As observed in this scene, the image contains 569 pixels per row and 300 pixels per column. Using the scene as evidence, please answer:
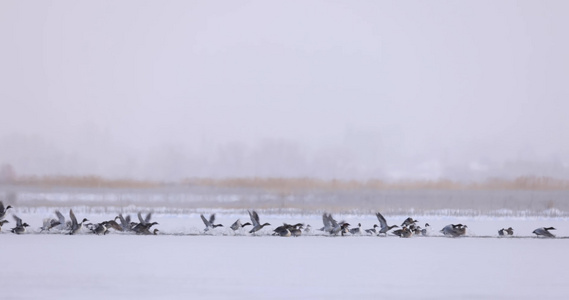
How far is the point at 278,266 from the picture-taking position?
16203mm

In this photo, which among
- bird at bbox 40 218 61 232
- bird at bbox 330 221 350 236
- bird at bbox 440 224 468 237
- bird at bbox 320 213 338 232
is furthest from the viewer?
bird at bbox 320 213 338 232

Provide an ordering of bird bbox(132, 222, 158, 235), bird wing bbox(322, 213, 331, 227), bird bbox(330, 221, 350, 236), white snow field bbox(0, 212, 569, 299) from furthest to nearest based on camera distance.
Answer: bird wing bbox(322, 213, 331, 227)
bird bbox(330, 221, 350, 236)
bird bbox(132, 222, 158, 235)
white snow field bbox(0, 212, 569, 299)

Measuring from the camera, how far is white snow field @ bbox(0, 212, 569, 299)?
1308 cm

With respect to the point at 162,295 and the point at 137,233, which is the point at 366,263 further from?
the point at 137,233

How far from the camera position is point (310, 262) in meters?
17.0

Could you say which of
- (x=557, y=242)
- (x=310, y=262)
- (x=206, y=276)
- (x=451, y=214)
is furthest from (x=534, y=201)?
(x=206, y=276)

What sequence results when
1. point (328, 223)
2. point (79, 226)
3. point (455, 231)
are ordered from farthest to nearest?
point (328, 223) → point (79, 226) → point (455, 231)

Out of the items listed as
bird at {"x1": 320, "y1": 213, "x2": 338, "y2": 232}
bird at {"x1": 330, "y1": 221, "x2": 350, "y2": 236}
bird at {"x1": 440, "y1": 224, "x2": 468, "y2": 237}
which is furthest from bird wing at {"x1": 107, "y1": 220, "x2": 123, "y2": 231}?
bird at {"x1": 440, "y1": 224, "x2": 468, "y2": 237}

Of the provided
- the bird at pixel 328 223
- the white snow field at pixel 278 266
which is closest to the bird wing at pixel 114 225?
the white snow field at pixel 278 266

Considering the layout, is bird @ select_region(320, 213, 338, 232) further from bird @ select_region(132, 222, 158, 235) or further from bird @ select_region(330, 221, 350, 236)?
bird @ select_region(132, 222, 158, 235)

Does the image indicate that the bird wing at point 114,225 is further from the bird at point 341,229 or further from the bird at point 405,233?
the bird at point 405,233

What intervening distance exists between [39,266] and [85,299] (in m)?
3.75

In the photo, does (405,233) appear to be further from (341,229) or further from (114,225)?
(114,225)

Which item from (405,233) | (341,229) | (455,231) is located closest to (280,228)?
(341,229)
